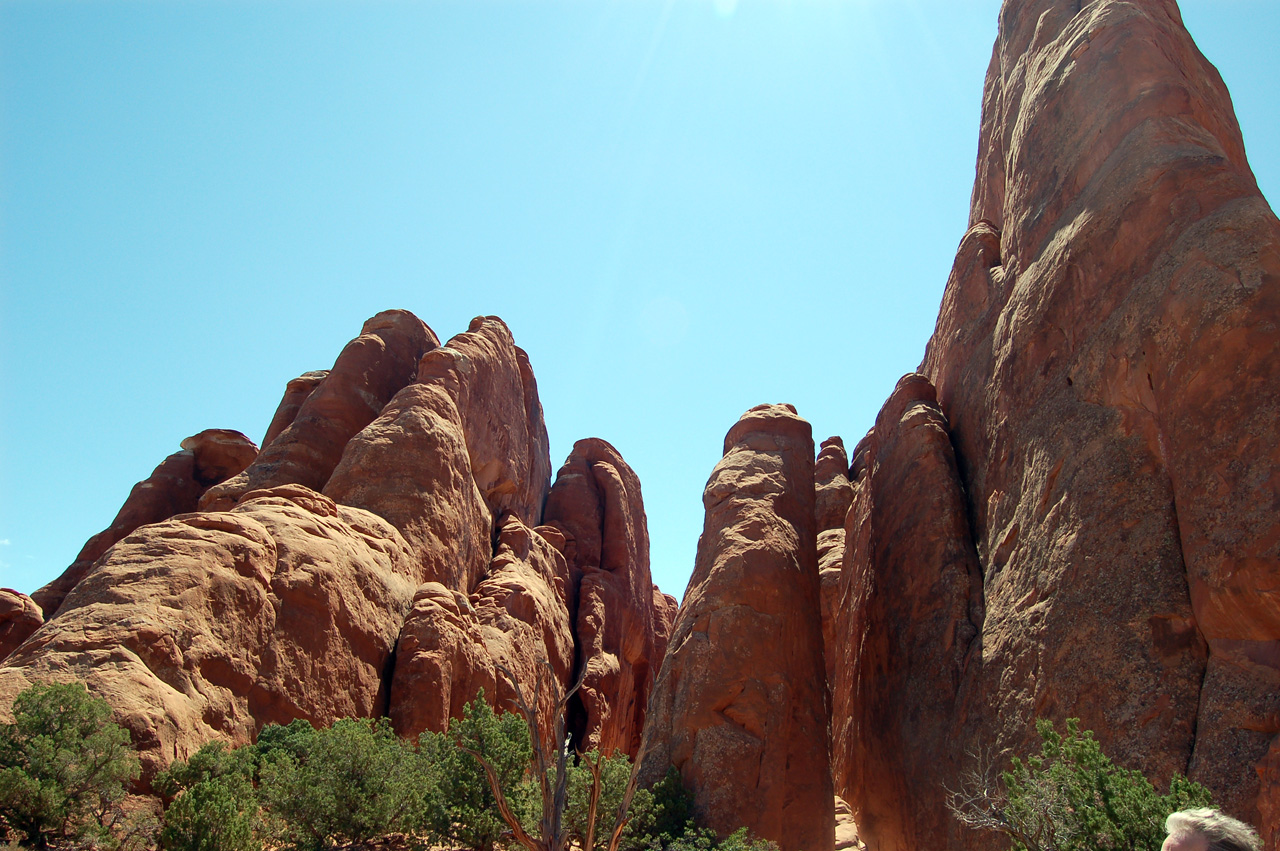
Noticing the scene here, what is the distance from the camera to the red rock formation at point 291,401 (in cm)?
3188

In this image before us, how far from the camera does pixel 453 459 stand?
26516 millimetres

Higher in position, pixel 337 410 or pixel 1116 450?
pixel 337 410

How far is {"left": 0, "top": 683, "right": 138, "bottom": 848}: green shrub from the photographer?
9.55m

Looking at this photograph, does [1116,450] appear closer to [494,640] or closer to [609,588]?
[494,640]

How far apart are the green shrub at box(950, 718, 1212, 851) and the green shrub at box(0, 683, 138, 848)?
36.7ft

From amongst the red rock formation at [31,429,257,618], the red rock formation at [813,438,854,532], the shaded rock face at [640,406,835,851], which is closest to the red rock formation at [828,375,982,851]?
the shaded rock face at [640,406,835,851]

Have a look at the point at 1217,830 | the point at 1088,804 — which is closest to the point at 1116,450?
the point at 1088,804

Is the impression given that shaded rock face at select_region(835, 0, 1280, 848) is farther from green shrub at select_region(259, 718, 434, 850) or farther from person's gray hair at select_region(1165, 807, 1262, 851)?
green shrub at select_region(259, 718, 434, 850)

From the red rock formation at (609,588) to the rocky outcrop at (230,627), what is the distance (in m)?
13.2

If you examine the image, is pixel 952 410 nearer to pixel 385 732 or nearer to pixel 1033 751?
pixel 1033 751

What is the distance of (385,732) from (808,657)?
9.10 meters

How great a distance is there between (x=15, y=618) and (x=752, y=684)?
25.0 m

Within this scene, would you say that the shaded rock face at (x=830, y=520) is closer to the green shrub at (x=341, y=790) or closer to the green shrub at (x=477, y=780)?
the green shrub at (x=477, y=780)

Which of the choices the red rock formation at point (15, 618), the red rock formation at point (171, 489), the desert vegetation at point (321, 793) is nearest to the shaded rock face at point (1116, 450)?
the desert vegetation at point (321, 793)
